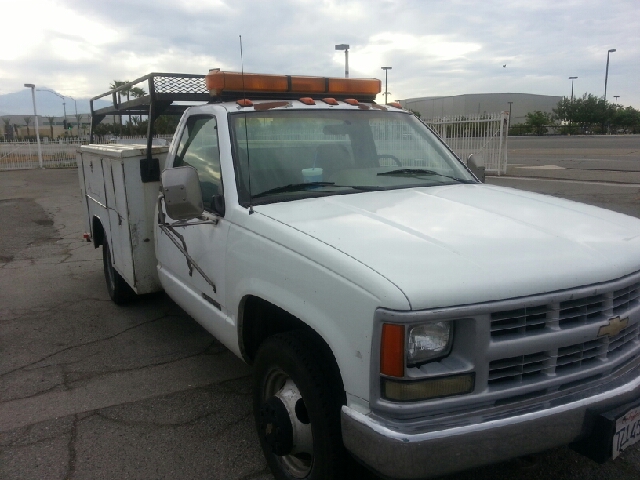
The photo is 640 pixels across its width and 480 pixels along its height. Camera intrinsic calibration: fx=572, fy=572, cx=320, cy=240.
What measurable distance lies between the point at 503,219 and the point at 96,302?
15.2 ft

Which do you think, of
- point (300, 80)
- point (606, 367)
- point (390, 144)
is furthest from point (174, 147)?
point (606, 367)

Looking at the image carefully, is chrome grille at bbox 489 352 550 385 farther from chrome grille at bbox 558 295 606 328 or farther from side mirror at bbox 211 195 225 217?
side mirror at bbox 211 195 225 217

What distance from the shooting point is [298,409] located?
253 cm

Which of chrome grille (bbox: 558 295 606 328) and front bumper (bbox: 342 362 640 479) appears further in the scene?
chrome grille (bbox: 558 295 606 328)

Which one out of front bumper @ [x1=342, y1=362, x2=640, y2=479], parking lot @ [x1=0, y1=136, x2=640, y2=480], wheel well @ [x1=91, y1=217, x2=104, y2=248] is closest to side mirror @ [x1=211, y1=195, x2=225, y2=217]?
parking lot @ [x1=0, y1=136, x2=640, y2=480]

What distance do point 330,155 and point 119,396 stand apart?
215 cm

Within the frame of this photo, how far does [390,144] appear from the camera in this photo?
3867 millimetres

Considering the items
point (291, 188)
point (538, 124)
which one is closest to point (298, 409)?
point (291, 188)

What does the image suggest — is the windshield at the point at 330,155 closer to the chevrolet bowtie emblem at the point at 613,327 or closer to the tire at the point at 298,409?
the tire at the point at 298,409

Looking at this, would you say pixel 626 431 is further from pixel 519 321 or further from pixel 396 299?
pixel 396 299

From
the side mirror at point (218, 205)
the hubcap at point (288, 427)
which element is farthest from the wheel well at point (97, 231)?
the hubcap at point (288, 427)

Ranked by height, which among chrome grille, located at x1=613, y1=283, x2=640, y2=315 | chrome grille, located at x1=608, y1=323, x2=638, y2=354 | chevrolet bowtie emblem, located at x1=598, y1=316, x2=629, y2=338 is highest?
chrome grille, located at x1=613, y1=283, x2=640, y2=315

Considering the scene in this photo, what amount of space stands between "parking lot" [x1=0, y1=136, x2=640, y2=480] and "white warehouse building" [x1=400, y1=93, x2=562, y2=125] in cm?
4378

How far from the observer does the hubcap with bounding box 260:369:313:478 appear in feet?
8.23
